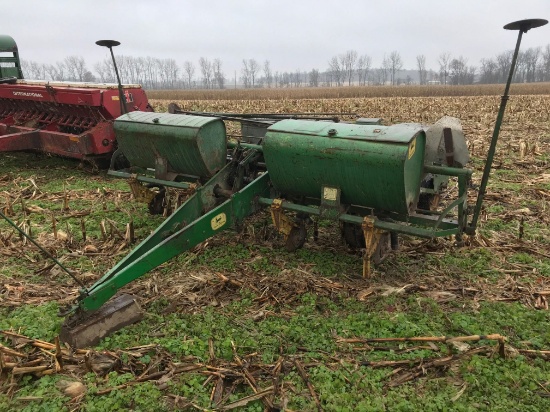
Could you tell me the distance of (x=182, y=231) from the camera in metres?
4.04

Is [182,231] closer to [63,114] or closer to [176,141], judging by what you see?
[176,141]

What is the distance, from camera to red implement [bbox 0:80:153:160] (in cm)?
795

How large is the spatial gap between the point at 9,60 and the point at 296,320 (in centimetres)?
1067

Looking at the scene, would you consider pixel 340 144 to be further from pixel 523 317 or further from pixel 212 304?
pixel 523 317

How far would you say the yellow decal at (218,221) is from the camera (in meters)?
4.36

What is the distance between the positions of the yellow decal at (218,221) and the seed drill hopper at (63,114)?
3.87 meters

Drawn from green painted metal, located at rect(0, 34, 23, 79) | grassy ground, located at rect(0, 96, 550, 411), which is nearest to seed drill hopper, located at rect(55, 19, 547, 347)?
grassy ground, located at rect(0, 96, 550, 411)

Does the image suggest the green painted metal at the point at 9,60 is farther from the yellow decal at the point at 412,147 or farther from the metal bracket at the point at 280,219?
the yellow decal at the point at 412,147

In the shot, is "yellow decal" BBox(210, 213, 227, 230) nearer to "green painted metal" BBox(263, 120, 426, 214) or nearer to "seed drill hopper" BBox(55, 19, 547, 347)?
"seed drill hopper" BBox(55, 19, 547, 347)

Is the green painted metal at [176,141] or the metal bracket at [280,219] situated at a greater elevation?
the green painted metal at [176,141]

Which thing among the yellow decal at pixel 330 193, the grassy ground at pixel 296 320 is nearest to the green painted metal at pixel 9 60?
the grassy ground at pixel 296 320

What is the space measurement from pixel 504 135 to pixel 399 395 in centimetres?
1243

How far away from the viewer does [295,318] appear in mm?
3791

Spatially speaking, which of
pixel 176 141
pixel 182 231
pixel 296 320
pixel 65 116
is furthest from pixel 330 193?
pixel 65 116
